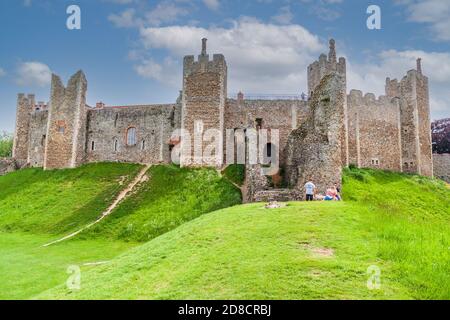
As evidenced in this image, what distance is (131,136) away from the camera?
38.8 meters

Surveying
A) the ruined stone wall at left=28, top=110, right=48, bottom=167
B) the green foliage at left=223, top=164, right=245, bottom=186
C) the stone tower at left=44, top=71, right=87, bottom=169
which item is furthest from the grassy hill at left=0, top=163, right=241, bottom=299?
the ruined stone wall at left=28, top=110, right=48, bottom=167

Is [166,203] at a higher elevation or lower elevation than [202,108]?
lower

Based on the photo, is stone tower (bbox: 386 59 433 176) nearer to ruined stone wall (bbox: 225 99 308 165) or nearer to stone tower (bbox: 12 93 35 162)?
ruined stone wall (bbox: 225 99 308 165)

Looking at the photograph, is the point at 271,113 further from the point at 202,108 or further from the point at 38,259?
the point at 38,259

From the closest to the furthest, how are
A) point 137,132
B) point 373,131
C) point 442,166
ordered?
point 137,132, point 373,131, point 442,166

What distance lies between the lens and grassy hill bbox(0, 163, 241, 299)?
17.1 metres

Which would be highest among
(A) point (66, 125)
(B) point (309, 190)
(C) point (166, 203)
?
(A) point (66, 125)

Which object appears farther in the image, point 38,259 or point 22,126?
point 22,126

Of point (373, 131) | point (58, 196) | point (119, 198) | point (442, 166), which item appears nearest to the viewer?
point (119, 198)

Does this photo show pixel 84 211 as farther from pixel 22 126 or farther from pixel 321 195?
pixel 22 126

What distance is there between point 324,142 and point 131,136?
74.9 ft

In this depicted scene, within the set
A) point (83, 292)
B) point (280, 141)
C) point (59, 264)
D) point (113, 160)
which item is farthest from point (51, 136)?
point (83, 292)

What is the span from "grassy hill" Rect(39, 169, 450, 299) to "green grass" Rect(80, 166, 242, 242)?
29.8 feet

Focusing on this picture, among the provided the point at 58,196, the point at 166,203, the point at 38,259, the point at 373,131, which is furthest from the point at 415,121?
the point at 38,259
